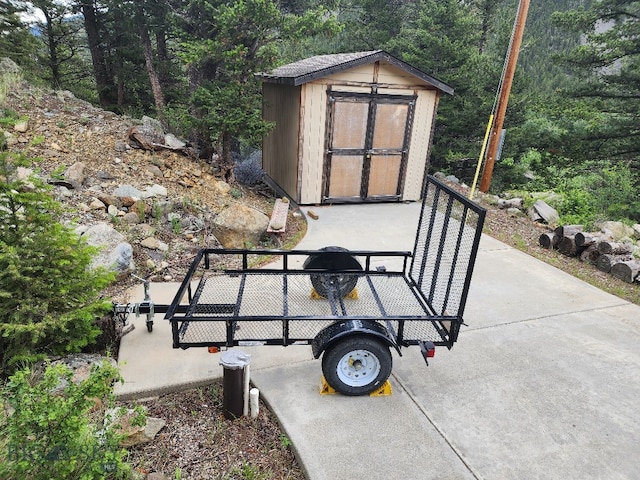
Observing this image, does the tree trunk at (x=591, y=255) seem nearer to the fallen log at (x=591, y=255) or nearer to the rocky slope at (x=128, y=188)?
the fallen log at (x=591, y=255)

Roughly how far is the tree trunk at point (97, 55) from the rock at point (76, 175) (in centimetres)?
884

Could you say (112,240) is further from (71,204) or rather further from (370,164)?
(370,164)

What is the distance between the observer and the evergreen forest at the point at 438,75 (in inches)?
340

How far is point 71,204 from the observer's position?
629 centimetres

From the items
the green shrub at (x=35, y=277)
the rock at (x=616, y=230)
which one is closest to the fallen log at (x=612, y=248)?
the rock at (x=616, y=230)

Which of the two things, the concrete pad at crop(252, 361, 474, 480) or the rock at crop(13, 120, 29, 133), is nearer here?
the concrete pad at crop(252, 361, 474, 480)

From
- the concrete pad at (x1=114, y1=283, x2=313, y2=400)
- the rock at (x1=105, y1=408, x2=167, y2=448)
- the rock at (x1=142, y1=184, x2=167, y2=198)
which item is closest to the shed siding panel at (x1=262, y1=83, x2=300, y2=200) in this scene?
the rock at (x1=142, y1=184, x2=167, y2=198)

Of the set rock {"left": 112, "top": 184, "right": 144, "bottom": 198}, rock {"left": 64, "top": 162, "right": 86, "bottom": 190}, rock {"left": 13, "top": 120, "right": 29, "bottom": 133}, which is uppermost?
rock {"left": 13, "top": 120, "right": 29, "bottom": 133}

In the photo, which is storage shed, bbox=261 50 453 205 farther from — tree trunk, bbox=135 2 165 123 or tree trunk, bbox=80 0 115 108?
tree trunk, bbox=80 0 115 108

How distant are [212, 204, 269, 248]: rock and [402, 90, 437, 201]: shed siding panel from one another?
4.10 metres

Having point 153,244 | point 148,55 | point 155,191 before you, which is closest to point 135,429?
point 153,244

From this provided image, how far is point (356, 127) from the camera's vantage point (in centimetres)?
859

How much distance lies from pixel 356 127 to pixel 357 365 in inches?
241

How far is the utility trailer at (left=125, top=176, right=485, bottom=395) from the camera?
3299 mm
